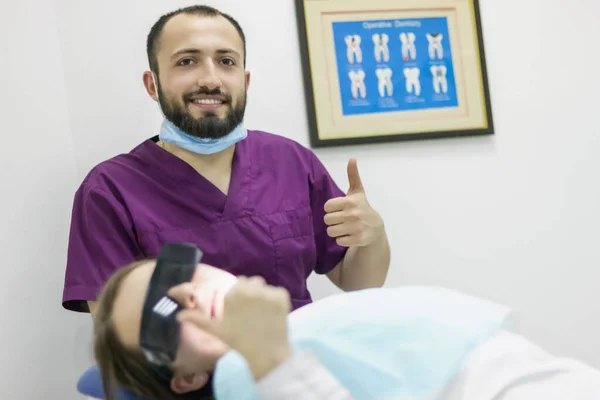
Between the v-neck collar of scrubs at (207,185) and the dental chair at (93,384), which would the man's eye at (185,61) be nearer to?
the v-neck collar of scrubs at (207,185)

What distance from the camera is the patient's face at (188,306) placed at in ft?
2.18

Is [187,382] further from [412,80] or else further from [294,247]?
[412,80]

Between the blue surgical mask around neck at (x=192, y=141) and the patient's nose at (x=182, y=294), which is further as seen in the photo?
the blue surgical mask around neck at (x=192, y=141)

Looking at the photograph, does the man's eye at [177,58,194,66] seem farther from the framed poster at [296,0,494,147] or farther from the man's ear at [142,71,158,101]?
the framed poster at [296,0,494,147]

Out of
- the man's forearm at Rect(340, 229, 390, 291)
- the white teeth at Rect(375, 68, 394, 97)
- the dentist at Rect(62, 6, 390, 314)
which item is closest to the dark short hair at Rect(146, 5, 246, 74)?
the dentist at Rect(62, 6, 390, 314)

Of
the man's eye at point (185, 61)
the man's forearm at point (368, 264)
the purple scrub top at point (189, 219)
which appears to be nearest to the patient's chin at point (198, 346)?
the purple scrub top at point (189, 219)

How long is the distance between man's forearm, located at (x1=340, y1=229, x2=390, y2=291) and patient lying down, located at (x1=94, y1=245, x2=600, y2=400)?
1.48 feet

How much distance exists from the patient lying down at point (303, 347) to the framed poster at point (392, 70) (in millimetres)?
787

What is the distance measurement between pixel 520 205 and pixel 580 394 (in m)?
1.01

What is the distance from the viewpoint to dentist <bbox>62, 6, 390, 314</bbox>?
3.61 feet

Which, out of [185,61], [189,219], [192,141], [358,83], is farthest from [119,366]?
[358,83]

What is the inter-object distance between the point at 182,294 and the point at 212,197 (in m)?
0.49

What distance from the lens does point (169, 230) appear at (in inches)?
43.9

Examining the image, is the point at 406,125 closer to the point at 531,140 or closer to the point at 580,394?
the point at 531,140
